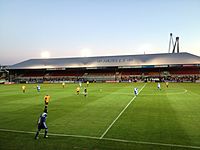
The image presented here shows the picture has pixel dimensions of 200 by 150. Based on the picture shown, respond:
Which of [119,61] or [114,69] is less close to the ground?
[119,61]

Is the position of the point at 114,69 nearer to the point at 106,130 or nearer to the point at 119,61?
the point at 119,61

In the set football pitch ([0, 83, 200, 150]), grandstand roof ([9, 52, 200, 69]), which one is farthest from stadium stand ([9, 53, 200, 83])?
football pitch ([0, 83, 200, 150])

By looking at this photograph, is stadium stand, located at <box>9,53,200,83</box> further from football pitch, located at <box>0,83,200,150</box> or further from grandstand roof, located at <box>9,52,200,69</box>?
football pitch, located at <box>0,83,200,150</box>

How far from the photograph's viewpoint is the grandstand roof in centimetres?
7794

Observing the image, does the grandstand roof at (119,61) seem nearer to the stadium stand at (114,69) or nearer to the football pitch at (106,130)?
the stadium stand at (114,69)

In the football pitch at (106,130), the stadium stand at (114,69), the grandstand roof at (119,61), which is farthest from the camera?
the grandstand roof at (119,61)

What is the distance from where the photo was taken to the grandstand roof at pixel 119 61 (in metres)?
77.9

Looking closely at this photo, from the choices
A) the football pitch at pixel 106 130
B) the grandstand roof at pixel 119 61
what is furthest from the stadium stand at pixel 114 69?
the football pitch at pixel 106 130

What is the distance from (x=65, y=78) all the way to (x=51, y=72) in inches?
486

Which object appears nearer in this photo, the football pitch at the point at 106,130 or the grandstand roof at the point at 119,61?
the football pitch at the point at 106,130

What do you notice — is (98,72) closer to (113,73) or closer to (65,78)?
(113,73)

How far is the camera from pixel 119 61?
87.4 meters

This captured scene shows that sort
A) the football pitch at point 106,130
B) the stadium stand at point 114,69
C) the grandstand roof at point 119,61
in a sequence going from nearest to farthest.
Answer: the football pitch at point 106,130 < the stadium stand at point 114,69 < the grandstand roof at point 119,61

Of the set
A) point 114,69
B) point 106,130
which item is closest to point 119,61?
point 114,69
